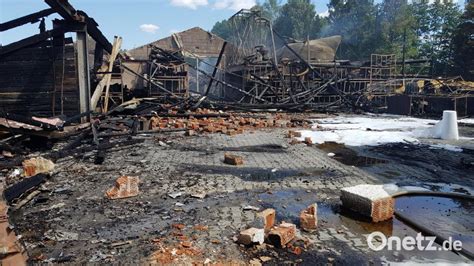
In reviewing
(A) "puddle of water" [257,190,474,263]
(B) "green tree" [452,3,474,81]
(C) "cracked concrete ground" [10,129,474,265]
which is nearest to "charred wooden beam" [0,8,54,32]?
(C) "cracked concrete ground" [10,129,474,265]

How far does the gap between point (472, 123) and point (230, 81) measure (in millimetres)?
15963

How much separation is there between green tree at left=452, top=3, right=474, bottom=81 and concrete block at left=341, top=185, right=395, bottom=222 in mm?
26373

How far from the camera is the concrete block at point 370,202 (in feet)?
14.0

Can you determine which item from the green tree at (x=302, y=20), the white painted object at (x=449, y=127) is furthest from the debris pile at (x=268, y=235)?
the green tree at (x=302, y=20)

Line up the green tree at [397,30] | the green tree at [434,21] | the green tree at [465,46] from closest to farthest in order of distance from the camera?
the green tree at [465,46], the green tree at [434,21], the green tree at [397,30]

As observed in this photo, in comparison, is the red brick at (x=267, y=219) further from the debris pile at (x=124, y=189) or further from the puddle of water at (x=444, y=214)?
the debris pile at (x=124, y=189)

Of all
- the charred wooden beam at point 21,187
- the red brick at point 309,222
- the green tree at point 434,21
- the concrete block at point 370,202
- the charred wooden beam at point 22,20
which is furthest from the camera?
the green tree at point 434,21

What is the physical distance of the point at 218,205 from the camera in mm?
4707

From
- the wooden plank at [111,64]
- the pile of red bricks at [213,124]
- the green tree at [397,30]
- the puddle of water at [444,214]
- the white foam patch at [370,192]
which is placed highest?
the green tree at [397,30]

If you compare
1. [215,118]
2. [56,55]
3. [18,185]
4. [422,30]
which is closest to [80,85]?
[56,55]

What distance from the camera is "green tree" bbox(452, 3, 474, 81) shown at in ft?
83.8

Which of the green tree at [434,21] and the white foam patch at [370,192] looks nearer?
the white foam patch at [370,192]

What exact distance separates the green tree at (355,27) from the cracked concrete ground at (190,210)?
35.3 metres

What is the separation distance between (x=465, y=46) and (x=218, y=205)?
28.9 m
